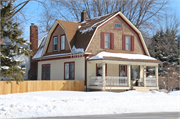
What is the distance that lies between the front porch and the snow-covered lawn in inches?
208

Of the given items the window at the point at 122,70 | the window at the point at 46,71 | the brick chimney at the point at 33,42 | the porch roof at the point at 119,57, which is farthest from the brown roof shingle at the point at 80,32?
the brick chimney at the point at 33,42

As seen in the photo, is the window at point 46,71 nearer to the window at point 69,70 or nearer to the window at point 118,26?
the window at point 69,70

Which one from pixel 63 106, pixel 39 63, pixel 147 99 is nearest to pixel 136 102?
pixel 147 99

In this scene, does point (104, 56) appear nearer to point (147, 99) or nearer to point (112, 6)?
point (147, 99)

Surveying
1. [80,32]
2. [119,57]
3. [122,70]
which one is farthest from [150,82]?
[80,32]

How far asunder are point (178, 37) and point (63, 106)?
1336 inches

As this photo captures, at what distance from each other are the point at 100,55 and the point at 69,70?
164 inches

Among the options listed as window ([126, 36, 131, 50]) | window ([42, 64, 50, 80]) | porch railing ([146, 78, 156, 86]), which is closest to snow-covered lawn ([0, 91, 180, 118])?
porch railing ([146, 78, 156, 86])

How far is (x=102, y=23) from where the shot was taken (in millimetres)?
24453

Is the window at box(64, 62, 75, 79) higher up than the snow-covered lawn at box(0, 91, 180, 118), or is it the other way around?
the window at box(64, 62, 75, 79)

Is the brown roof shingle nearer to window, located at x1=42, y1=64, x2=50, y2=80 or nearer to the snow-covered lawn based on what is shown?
window, located at x1=42, y1=64, x2=50, y2=80

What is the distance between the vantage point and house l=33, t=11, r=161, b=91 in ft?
77.3

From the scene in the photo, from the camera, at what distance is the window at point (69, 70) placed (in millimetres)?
25277

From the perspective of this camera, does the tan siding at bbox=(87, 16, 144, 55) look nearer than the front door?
Yes
